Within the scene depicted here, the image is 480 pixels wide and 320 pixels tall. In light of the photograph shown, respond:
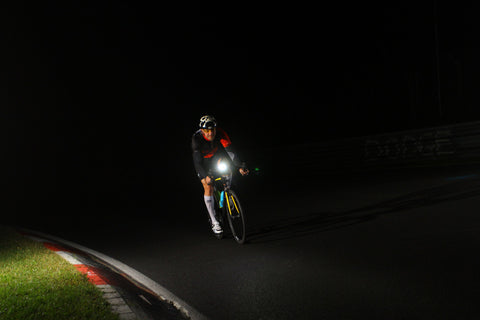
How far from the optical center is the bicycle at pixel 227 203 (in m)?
7.66

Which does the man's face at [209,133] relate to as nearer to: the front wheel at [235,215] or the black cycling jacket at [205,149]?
the black cycling jacket at [205,149]

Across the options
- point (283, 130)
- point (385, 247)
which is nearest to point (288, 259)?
point (385, 247)

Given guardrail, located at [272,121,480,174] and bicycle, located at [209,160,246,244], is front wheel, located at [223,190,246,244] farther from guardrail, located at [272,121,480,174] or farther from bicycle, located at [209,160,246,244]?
guardrail, located at [272,121,480,174]

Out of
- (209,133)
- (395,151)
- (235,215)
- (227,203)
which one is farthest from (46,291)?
(395,151)

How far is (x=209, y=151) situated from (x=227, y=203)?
959 mm

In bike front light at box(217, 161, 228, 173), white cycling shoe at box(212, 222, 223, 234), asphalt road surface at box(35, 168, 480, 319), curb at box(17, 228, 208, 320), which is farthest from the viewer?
white cycling shoe at box(212, 222, 223, 234)

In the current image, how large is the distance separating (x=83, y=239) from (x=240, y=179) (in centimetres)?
1257

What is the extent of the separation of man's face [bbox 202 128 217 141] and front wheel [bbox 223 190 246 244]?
96 cm

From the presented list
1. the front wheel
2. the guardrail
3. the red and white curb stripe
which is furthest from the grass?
the guardrail

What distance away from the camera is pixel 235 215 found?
306 inches

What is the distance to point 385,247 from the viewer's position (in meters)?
6.46

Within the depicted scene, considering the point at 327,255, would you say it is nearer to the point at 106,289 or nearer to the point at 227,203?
the point at 227,203

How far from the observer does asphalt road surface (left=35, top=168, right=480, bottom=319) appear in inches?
172

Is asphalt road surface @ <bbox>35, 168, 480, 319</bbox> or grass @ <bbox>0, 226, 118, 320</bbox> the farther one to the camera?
asphalt road surface @ <bbox>35, 168, 480, 319</bbox>
